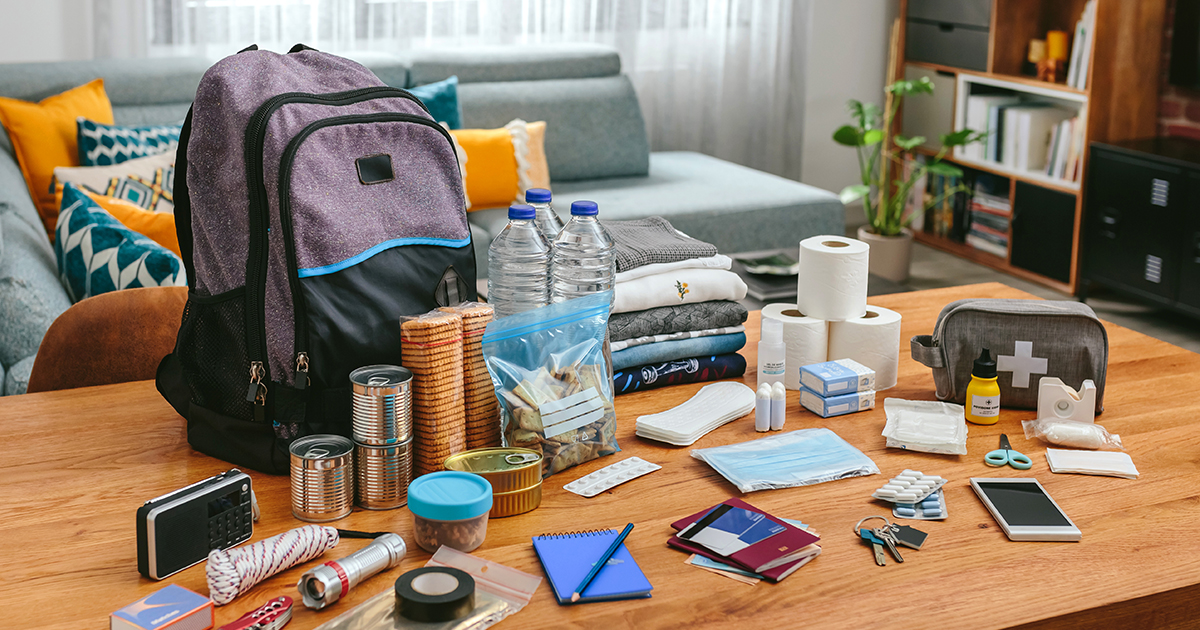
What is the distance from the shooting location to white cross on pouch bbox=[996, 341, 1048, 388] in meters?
1.23

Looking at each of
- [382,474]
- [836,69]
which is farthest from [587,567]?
[836,69]

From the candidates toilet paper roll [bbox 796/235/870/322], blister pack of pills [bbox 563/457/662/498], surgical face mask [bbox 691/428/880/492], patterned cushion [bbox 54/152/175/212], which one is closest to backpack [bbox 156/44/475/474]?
blister pack of pills [bbox 563/457/662/498]

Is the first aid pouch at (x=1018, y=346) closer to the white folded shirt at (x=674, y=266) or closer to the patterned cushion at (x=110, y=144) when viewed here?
the white folded shirt at (x=674, y=266)

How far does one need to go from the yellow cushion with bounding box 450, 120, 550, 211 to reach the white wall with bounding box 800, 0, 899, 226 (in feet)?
6.07

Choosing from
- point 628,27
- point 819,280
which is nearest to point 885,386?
point 819,280

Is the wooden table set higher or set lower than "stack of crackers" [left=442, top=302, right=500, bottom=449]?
lower

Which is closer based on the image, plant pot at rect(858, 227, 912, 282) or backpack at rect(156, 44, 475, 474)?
backpack at rect(156, 44, 475, 474)

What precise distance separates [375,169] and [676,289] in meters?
0.42

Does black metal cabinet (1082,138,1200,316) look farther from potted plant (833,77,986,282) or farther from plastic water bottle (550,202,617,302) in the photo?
plastic water bottle (550,202,617,302)

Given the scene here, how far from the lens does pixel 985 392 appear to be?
47.0 inches

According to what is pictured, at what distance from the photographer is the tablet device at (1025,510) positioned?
3.08 feet

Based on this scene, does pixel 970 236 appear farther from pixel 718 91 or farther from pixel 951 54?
pixel 718 91

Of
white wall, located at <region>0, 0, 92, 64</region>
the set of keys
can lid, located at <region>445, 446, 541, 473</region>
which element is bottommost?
the set of keys

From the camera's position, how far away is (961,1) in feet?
13.8
